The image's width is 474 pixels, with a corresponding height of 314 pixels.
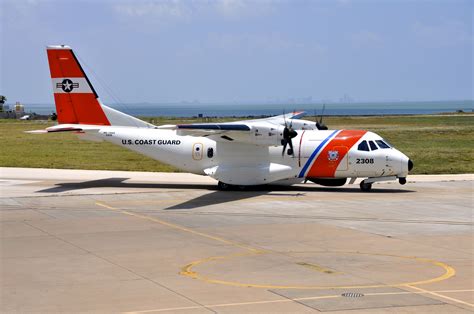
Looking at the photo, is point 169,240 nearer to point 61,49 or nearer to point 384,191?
point 384,191

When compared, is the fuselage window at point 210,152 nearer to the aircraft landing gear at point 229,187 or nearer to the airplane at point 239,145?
the airplane at point 239,145

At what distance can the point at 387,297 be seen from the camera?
15242 mm

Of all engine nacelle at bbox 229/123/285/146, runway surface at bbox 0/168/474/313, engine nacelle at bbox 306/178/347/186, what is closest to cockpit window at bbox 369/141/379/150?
runway surface at bbox 0/168/474/313

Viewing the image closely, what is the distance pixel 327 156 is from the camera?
110 feet

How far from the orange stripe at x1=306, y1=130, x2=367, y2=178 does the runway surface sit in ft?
3.13

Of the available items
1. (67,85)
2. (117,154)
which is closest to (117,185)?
(67,85)

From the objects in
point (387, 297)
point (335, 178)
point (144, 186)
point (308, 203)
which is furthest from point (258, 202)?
point (387, 297)

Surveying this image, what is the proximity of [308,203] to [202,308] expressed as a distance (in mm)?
16463

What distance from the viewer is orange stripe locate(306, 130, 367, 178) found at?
33500mm

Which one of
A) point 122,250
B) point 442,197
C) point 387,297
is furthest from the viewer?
point 442,197

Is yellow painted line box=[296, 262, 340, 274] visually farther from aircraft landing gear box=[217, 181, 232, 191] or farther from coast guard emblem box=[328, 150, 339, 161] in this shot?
aircraft landing gear box=[217, 181, 232, 191]

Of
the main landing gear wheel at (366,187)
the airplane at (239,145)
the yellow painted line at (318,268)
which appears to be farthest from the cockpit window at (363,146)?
the yellow painted line at (318,268)

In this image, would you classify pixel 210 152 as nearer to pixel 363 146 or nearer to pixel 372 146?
pixel 363 146

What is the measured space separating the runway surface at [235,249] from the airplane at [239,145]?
0.94m
